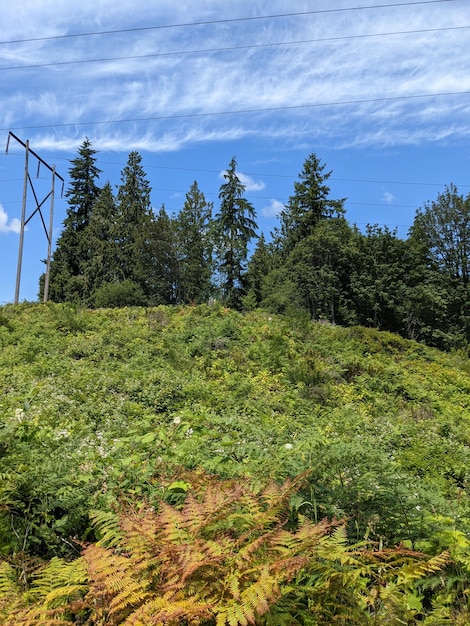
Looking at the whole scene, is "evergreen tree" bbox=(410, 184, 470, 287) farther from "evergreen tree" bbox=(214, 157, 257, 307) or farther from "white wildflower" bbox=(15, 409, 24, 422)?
"white wildflower" bbox=(15, 409, 24, 422)

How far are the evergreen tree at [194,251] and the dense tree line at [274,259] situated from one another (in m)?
0.09

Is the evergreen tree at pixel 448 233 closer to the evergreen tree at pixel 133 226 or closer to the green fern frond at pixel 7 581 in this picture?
the evergreen tree at pixel 133 226

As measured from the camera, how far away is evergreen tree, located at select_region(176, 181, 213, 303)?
1458 inches

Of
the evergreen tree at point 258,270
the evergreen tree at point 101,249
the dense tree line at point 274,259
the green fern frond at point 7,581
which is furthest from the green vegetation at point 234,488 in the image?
the evergreen tree at point 101,249

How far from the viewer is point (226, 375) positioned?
9.41m

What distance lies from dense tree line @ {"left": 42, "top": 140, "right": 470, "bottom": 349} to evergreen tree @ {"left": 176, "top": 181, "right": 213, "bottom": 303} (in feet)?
0.29

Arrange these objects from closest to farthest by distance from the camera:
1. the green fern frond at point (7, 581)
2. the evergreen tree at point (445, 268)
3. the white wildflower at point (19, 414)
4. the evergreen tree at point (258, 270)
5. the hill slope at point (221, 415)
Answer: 1. the green fern frond at point (7, 581)
2. the hill slope at point (221, 415)
3. the white wildflower at point (19, 414)
4. the evergreen tree at point (445, 268)
5. the evergreen tree at point (258, 270)

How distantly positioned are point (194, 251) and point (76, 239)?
1250cm

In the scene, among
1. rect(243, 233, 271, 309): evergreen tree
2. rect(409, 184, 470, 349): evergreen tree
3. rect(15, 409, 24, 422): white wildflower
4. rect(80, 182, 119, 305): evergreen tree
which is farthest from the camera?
rect(80, 182, 119, 305): evergreen tree

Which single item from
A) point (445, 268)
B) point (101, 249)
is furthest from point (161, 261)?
point (445, 268)

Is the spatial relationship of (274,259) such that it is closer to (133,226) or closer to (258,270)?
(258,270)

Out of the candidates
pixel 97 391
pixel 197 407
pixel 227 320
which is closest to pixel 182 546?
pixel 197 407

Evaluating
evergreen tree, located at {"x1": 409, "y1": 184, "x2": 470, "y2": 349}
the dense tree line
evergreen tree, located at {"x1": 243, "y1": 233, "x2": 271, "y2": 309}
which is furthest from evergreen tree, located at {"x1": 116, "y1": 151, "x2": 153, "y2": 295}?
evergreen tree, located at {"x1": 409, "y1": 184, "x2": 470, "y2": 349}

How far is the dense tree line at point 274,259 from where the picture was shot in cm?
3170
